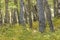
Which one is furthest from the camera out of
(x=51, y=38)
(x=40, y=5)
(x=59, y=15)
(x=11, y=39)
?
(x=59, y=15)

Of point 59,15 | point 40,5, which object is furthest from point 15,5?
point 40,5

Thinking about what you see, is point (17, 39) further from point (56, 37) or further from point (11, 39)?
point (56, 37)

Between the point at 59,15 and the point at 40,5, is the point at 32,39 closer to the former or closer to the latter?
the point at 40,5

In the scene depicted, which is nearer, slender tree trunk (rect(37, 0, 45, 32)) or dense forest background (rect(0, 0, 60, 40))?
dense forest background (rect(0, 0, 60, 40))

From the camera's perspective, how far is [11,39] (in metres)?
12.6

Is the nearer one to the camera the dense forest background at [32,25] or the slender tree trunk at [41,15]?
Answer: the dense forest background at [32,25]

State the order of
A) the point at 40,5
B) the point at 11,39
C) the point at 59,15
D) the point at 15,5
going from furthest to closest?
the point at 59,15 < the point at 15,5 < the point at 40,5 < the point at 11,39

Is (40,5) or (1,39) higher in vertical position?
(40,5)

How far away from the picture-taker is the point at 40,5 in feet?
45.1

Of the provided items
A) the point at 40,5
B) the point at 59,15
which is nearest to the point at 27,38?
the point at 40,5

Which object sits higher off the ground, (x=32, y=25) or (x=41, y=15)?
(x=41, y=15)

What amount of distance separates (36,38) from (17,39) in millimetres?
1105

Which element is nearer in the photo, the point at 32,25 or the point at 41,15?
the point at 41,15

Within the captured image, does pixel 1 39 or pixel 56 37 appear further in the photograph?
pixel 1 39
